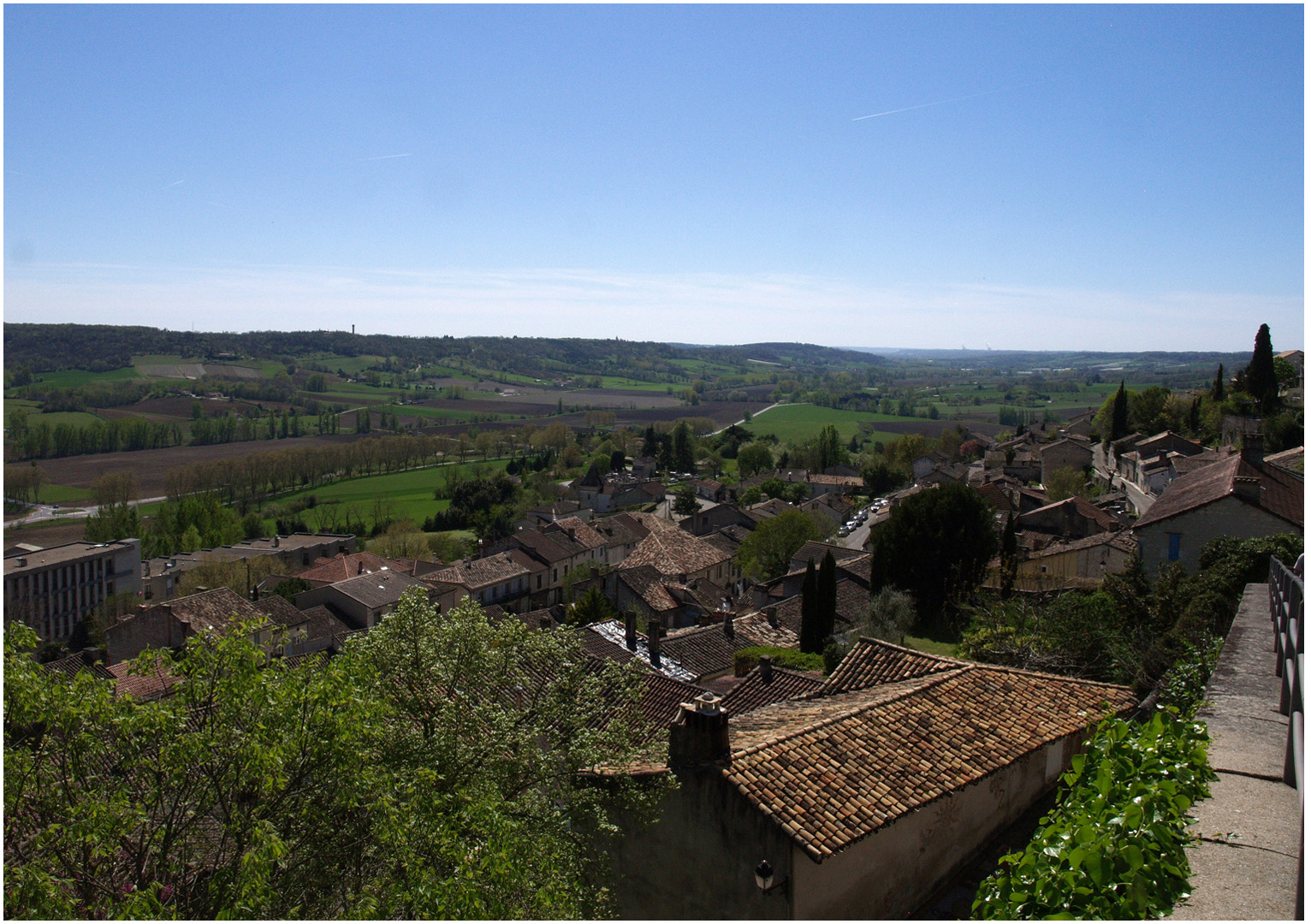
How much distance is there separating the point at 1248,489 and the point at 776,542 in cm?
3027

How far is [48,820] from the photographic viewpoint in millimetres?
7844

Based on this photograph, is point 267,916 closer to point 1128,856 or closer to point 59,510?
point 1128,856

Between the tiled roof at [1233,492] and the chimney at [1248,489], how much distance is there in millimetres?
77

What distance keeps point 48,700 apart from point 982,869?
8734 mm

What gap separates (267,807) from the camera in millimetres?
7988

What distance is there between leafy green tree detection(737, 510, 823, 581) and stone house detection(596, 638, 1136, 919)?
39769 millimetres

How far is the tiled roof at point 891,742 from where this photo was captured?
7750 millimetres

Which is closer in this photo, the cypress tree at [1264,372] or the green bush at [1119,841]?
the green bush at [1119,841]

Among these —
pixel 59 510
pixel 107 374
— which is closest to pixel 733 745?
pixel 59 510

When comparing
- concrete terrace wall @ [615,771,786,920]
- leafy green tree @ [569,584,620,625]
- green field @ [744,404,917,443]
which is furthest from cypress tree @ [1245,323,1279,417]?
green field @ [744,404,917,443]

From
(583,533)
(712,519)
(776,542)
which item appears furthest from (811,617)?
(712,519)

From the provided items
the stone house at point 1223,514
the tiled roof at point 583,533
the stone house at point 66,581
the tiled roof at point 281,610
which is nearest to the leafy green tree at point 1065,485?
the stone house at point 1223,514

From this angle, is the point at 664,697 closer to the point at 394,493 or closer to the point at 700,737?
the point at 700,737

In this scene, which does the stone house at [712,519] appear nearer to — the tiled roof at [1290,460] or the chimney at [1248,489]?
the tiled roof at [1290,460]
